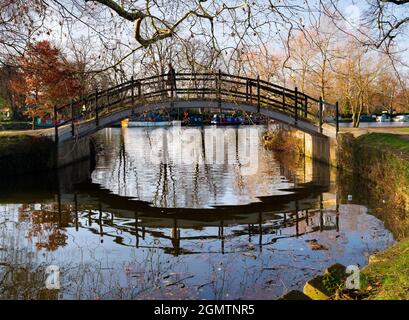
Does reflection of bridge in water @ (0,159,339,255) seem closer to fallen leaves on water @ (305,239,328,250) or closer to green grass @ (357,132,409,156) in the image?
fallen leaves on water @ (305,239,328,250)

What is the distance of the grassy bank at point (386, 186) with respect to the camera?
18.6 feet

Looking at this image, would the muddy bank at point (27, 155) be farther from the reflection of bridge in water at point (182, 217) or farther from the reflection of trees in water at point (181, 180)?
the reflection of bridge in water at point (182, 217)

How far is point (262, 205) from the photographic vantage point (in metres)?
13.8

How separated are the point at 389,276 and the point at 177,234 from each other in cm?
555

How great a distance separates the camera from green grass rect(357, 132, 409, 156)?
52.0 ft

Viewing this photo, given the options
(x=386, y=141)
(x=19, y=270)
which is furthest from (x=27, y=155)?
(x=386, y=141)

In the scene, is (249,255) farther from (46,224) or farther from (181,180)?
(181,180)

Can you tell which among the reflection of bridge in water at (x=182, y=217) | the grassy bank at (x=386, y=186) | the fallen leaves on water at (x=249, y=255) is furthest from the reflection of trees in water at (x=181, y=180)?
the fallen leaves on water at (x=249, y=255)

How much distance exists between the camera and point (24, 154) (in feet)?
64.7

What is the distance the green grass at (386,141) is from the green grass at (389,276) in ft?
27.2

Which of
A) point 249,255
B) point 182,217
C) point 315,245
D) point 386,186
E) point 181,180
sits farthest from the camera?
point 181,180

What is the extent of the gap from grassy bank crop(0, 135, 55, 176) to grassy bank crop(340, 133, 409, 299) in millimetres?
13142
